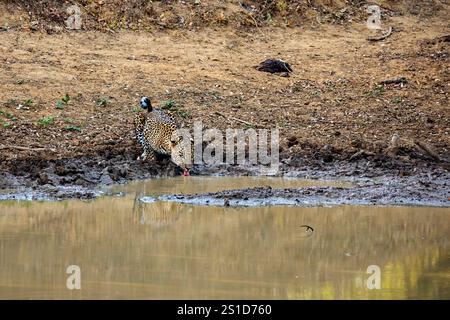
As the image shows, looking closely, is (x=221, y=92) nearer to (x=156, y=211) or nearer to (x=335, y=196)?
(x=335, y=196)

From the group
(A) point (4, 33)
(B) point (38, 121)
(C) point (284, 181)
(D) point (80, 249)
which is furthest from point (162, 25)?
(D) point (80, 249)

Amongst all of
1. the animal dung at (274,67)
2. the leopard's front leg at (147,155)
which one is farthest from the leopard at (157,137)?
the animal dung at (274,67)

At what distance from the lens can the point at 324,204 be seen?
39.0 ft

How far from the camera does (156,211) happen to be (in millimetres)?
11516

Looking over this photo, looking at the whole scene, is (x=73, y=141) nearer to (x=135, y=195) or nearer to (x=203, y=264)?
(x=135, y=195)

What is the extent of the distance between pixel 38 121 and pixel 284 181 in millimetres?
3411

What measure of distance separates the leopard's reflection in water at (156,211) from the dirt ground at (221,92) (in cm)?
109

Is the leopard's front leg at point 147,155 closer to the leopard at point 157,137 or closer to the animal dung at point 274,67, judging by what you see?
the leopard at point 157,137

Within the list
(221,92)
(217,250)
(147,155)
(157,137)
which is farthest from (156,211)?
(221,92)

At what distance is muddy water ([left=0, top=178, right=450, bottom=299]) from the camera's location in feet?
28.3

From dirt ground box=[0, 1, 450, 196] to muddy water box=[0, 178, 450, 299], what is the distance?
5.46 ft

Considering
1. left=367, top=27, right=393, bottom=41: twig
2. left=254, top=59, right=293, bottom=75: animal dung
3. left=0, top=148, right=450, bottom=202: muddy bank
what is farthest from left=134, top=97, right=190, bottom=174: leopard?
left=367, top=27, right=393, bottom=41: twig

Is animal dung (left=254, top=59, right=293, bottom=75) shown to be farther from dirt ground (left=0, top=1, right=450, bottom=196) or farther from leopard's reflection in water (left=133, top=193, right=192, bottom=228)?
leopard's reflection in water (left=133, top=193, right=192, bottom=228)

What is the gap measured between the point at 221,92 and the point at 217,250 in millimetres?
6242
